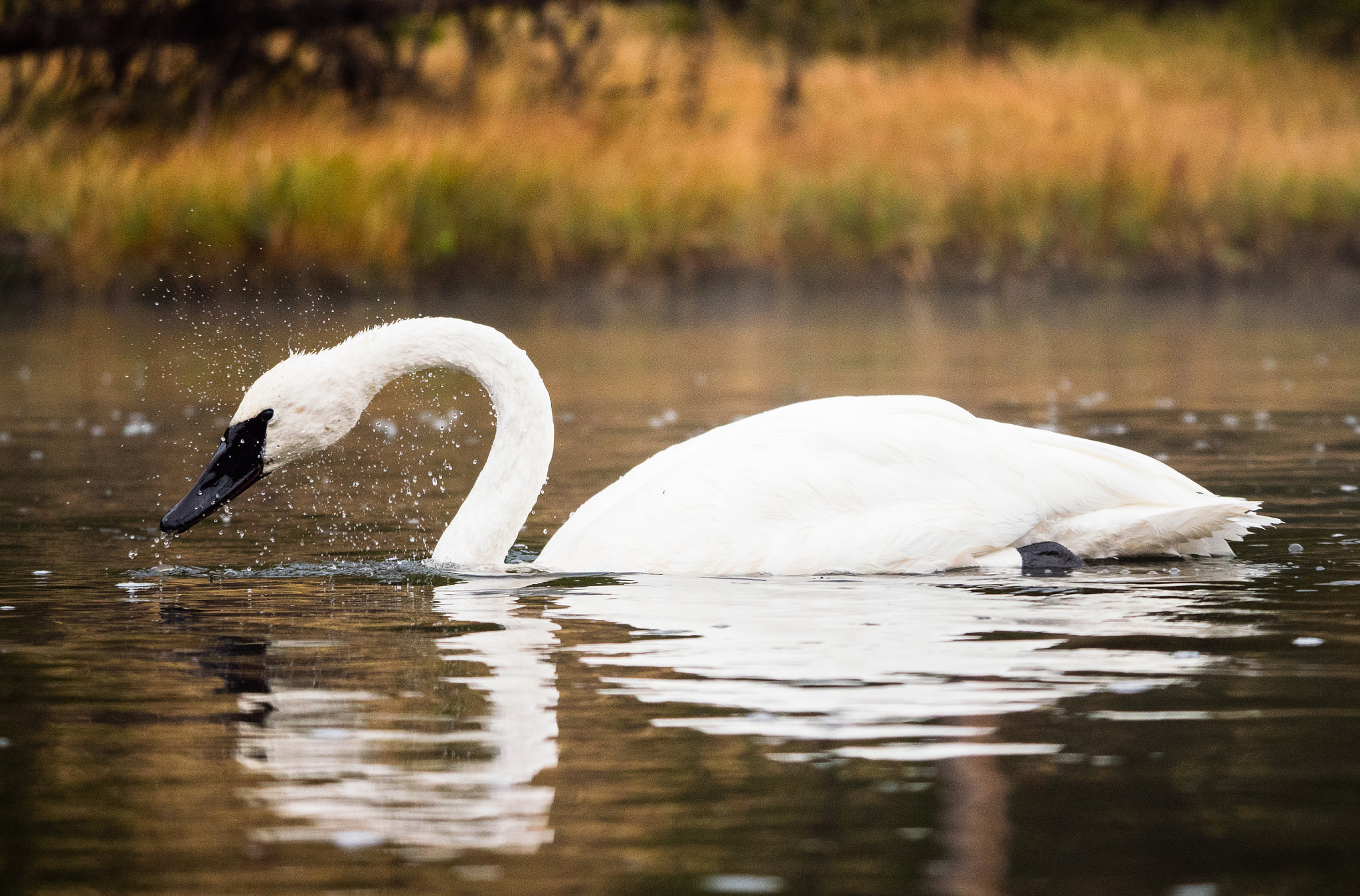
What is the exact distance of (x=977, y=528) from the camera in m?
6.97

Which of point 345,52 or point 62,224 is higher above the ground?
point 345,52

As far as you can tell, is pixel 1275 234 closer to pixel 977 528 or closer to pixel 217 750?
pixel 977 528

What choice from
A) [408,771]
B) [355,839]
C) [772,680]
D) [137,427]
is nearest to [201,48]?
[137,427]

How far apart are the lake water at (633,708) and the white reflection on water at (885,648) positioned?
2cm

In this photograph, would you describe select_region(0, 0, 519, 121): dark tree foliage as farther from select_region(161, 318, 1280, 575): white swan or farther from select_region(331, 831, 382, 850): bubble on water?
select_region(331, 831, 382, 850): bubble on water

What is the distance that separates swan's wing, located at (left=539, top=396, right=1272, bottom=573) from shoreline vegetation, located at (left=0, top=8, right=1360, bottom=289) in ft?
42.9

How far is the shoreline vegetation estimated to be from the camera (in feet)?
64.5

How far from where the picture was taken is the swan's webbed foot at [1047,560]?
22.8 feet

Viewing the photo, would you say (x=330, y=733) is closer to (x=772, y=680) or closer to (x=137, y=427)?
(x=772, y=680)

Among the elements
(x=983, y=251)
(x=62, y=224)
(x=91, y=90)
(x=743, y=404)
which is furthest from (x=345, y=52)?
(x=743, y=404)

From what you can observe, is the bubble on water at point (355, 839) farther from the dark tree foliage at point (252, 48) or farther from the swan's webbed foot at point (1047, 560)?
the dark tree foliage at point (252, 48)

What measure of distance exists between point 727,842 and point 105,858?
1110mm

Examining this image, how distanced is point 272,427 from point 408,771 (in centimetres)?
320

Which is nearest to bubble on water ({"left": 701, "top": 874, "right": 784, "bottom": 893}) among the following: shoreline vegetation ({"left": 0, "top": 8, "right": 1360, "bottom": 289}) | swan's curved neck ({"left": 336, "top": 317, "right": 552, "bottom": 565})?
swan's curved neck ({"left": 336, "top": 317, "right": 552, "bottom": 565})
